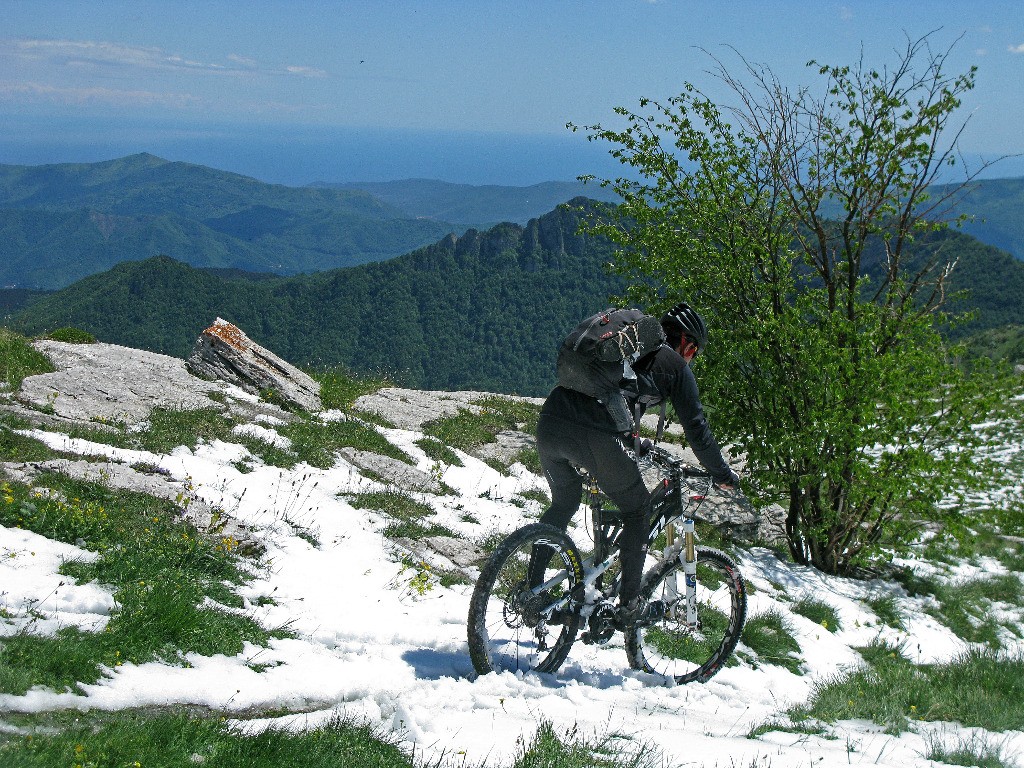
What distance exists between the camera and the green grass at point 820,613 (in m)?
9.52

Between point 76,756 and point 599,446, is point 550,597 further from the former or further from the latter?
point 76,756

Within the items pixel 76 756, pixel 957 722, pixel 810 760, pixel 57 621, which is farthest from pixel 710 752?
pixel 57 621

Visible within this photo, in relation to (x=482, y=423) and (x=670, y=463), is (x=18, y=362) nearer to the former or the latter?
(x=482, y=423)

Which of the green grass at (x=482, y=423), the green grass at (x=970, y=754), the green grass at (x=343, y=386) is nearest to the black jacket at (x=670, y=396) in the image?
the green grass at (x=970, y=754)

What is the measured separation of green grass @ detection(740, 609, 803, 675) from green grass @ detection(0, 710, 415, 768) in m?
5.03

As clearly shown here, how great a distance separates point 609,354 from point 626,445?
0.81 meters

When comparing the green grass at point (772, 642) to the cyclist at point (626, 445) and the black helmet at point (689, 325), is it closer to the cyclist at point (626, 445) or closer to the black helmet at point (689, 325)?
the cyclist at point (626, 445)

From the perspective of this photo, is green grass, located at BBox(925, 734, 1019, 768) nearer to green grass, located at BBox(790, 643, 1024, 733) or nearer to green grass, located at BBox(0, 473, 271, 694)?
green grass, located at BBox(790, 643, 1024, 733)

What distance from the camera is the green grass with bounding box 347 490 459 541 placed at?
8.82m

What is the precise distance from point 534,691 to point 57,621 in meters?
3.25

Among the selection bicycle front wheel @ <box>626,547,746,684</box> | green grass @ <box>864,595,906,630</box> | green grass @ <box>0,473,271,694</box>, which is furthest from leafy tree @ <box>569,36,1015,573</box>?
green grass @ <box>0,473,271,694</box>

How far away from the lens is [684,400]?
574cm

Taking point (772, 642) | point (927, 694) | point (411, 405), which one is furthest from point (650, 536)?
point (411, 405)

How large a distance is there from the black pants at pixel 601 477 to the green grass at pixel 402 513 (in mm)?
3194
